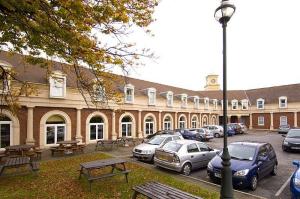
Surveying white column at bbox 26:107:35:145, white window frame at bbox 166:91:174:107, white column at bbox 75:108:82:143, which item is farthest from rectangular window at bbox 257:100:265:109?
white column at bbox 26:107:35:145

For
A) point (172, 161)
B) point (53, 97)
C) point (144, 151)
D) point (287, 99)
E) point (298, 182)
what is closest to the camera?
point (298, 182)

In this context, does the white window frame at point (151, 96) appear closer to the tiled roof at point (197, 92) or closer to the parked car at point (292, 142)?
the tiled roof at point (197, 92)

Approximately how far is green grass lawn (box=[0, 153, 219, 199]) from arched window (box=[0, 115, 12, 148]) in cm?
750

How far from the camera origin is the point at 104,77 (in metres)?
7.77

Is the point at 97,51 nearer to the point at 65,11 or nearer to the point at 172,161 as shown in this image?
the point at 65,11

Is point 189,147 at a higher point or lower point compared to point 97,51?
lower

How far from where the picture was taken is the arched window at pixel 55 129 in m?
19.3

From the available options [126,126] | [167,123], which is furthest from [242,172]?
[167,123]

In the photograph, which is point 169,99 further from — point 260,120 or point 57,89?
point 260,120

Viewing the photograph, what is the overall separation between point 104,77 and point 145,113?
837 inches

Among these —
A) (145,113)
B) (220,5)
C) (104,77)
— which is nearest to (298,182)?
(220,5)

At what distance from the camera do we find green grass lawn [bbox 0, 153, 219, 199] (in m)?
7.86

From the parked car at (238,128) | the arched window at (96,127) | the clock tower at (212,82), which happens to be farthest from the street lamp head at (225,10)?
the clock tower at (212,82)

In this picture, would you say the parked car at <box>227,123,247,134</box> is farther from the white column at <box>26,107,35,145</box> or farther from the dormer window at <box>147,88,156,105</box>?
the white column at <box>26,107,35,145</box>
